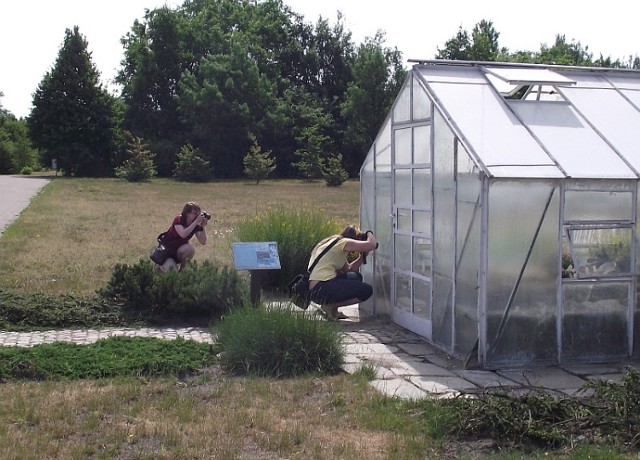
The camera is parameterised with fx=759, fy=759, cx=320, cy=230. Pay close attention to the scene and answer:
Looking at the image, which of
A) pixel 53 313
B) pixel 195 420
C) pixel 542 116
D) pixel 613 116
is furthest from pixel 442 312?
pixel 53 313

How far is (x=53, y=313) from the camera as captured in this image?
879 centimetres

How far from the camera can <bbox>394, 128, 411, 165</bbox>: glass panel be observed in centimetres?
877

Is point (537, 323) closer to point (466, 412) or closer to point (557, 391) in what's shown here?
point (557, 391)

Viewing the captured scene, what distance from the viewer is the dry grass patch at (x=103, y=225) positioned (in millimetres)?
12031

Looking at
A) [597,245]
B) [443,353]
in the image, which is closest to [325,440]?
[443,353]

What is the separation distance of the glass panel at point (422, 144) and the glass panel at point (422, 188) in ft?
0.42

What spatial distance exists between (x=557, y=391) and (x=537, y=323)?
90cm

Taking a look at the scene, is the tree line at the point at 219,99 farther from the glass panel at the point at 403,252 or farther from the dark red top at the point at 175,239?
the glass panel at the point at 403,252

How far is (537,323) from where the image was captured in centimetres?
708

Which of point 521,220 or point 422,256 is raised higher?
point 521,220

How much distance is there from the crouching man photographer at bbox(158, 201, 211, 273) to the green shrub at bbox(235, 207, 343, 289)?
1.19m

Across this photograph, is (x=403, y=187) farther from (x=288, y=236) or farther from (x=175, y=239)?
(x=175, y=239)

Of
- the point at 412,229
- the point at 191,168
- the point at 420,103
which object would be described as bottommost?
the point at 412,229

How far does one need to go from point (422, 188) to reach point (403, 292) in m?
1.36
